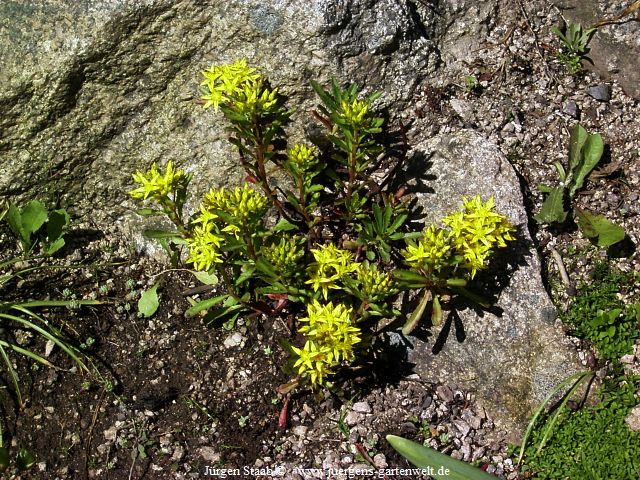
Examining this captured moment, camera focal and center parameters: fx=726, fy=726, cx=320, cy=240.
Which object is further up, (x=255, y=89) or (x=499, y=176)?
(x=255, y=89)

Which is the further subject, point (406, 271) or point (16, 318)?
point (16, 318)

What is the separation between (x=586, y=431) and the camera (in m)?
3.43

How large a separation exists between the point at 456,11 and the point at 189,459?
9.53ft

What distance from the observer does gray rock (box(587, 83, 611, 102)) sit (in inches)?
167

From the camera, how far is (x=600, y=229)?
382 cm

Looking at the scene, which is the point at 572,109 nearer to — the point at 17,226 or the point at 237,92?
the point at 237,92

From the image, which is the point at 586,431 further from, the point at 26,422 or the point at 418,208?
the point at 26,422

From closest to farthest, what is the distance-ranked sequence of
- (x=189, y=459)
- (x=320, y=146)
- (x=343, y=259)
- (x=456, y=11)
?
1. (x=343, y=259)
2. (x=189, y=459)
3. (x=320, y=146)
4. (x=456, y=11)

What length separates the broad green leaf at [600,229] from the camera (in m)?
3.76

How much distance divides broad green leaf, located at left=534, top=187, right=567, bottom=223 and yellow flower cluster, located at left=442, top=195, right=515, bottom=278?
654 mm

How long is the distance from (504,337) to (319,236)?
1070mm

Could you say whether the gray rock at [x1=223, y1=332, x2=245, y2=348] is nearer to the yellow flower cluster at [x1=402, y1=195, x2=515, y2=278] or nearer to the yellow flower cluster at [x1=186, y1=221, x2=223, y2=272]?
the yellow flower cluster at [x1=186, y1=221, x2=223, y2=272]

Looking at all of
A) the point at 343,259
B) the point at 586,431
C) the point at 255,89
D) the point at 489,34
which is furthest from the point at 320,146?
the point at 586,431

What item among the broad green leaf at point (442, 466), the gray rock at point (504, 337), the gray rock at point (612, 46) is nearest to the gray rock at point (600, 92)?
the gray rock at point (612, 46)
